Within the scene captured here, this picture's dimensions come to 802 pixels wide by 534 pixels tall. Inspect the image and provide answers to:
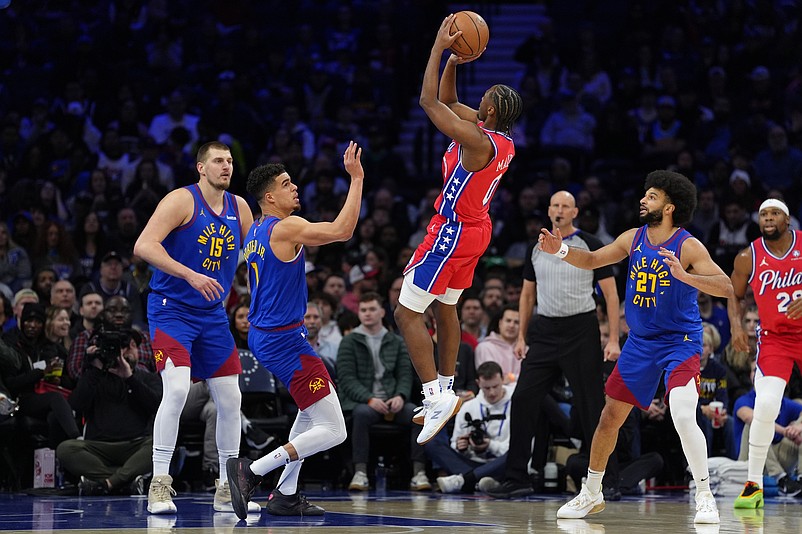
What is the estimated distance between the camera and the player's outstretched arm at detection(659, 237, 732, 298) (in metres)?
6.92

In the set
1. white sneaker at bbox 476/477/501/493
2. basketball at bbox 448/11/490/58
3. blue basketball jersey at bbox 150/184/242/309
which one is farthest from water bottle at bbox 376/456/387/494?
basketball at bbox 448/11/490/58

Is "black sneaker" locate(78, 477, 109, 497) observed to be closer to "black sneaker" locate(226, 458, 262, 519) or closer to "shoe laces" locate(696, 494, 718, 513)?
"black sneaker" locate(226, 458, 262, 519)

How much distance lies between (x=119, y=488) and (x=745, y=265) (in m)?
5.00

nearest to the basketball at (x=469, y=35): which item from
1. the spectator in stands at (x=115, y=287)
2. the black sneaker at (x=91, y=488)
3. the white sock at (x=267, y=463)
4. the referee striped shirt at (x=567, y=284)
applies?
the white sock at (x=267, y=463)

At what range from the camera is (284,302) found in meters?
7.17

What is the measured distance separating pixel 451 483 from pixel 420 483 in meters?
0.39

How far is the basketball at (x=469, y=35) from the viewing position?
22.1 feet

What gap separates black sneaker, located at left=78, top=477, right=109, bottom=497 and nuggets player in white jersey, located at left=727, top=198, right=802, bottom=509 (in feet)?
15.3

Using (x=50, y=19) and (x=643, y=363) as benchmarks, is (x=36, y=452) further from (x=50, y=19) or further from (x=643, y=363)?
(x=50, y=19)

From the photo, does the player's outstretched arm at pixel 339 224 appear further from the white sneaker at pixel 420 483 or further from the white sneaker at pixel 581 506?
the white sneaker at pixel 420 483

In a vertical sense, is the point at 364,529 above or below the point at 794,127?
below

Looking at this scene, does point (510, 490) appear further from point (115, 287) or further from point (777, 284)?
point (115, 287)

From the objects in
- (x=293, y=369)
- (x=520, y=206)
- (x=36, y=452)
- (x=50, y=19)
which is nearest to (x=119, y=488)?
(x=36, y=452)

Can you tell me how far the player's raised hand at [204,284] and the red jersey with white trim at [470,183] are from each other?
1387mm
